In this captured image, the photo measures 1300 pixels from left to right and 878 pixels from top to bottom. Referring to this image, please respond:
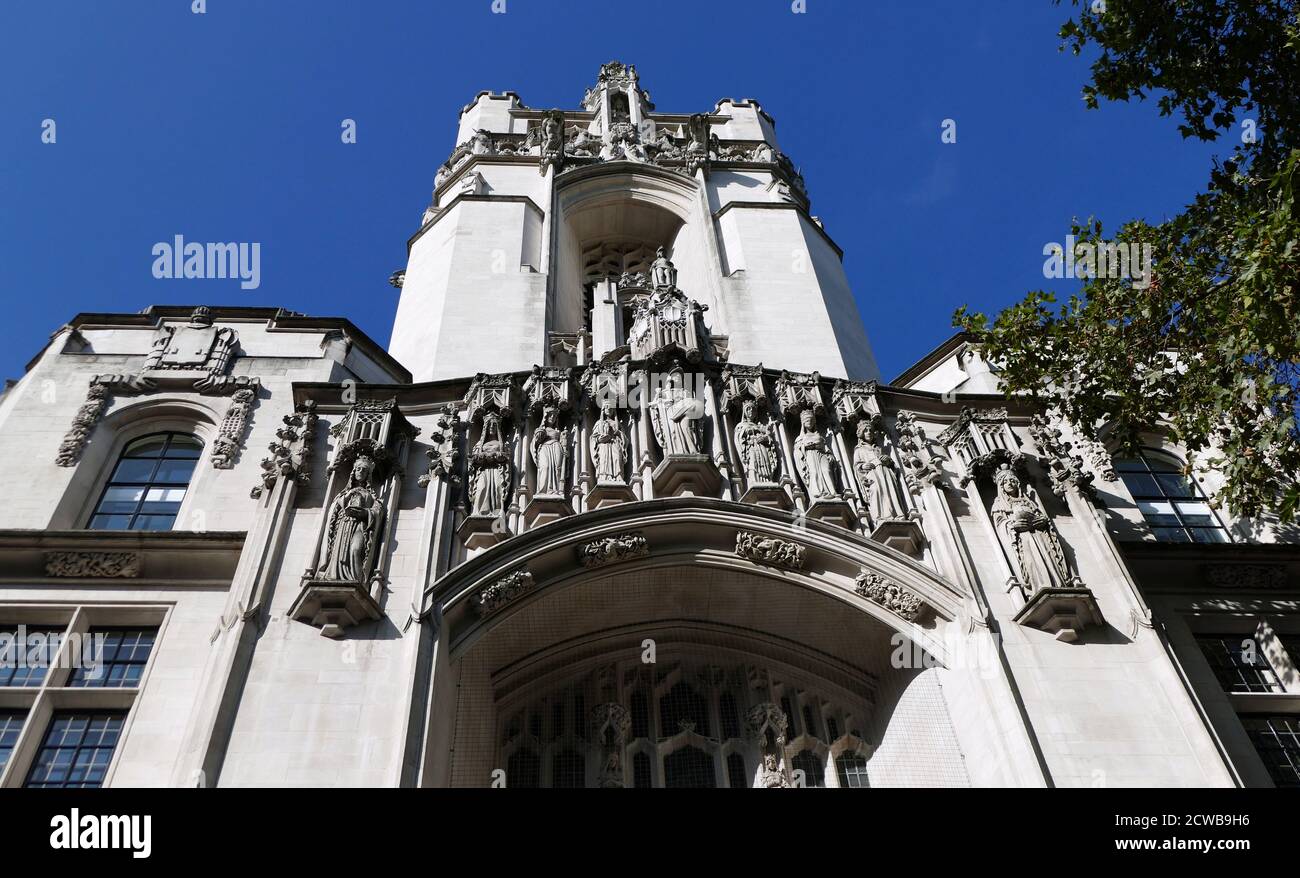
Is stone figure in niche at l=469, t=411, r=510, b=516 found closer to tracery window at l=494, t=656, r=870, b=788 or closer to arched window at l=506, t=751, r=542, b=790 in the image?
tracery window at l=494, t=656, r=870, b=788

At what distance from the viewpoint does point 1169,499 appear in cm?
1831

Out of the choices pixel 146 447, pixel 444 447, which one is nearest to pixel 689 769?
pixel 444 447

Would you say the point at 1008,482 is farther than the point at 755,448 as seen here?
No

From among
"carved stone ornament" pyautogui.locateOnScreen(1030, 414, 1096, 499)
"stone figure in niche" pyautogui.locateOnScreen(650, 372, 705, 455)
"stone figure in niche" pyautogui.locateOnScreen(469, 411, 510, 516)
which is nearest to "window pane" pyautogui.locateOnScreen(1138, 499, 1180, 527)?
"carved stone ornament" pyautogui.locateOnScreen(1030, 414, 1096, 499)

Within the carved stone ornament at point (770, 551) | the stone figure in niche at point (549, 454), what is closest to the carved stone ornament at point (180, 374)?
the stone figure in niche at point (549, 454)

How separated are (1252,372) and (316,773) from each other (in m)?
12.1

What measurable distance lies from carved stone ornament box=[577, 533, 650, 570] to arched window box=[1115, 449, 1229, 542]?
8883mm

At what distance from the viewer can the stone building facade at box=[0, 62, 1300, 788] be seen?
1216 centimetres

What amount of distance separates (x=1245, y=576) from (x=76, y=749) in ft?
52.7

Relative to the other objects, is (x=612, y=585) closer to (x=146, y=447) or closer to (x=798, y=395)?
(x=798, y=395)

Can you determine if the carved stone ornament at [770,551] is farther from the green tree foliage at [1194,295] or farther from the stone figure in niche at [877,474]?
the green tree foliage at [1194,295]

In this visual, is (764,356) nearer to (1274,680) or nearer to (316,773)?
(1274,680)
